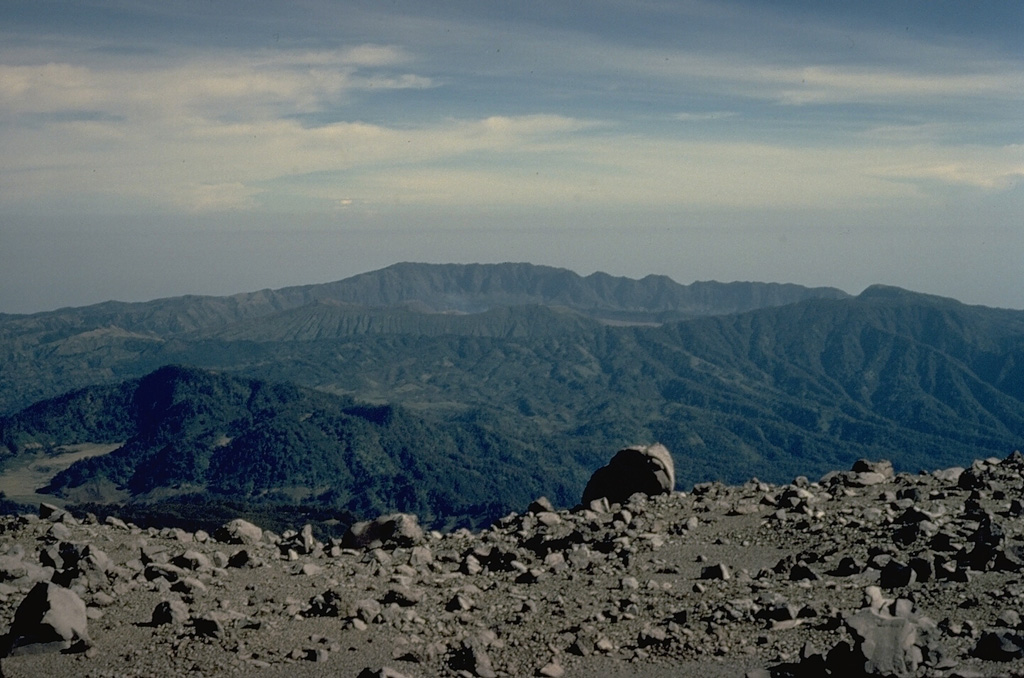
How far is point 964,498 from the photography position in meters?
29.9

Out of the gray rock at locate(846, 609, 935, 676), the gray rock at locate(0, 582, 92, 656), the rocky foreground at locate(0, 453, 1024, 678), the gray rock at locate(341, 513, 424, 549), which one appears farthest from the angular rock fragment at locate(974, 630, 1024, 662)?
the gray rock at locate(0, 582, 92, 656)

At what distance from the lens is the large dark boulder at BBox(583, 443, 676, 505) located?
1423 inches

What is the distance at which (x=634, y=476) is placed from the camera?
36.6 metres

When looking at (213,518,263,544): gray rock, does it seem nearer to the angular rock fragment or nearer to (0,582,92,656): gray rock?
(0,582,92,656): gray rock

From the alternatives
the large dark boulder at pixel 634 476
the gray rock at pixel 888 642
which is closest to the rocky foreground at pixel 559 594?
the gray rock at pixel 888 642

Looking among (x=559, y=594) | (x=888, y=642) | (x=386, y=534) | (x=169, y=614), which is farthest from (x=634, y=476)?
(x=169, y=614)

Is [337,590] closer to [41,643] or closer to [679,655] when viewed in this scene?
[41,643]

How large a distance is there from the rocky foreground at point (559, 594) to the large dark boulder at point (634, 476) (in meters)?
4.65

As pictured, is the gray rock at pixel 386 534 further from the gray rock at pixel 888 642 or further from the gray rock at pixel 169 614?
the gray rock at pixel 888 642

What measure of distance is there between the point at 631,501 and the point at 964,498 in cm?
1217

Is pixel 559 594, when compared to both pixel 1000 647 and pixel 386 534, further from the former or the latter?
pixel 1000 647

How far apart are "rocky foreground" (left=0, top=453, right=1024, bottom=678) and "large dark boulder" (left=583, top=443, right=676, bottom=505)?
4655mm

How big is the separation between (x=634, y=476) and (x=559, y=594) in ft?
46.5

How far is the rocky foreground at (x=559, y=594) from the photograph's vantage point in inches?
727
